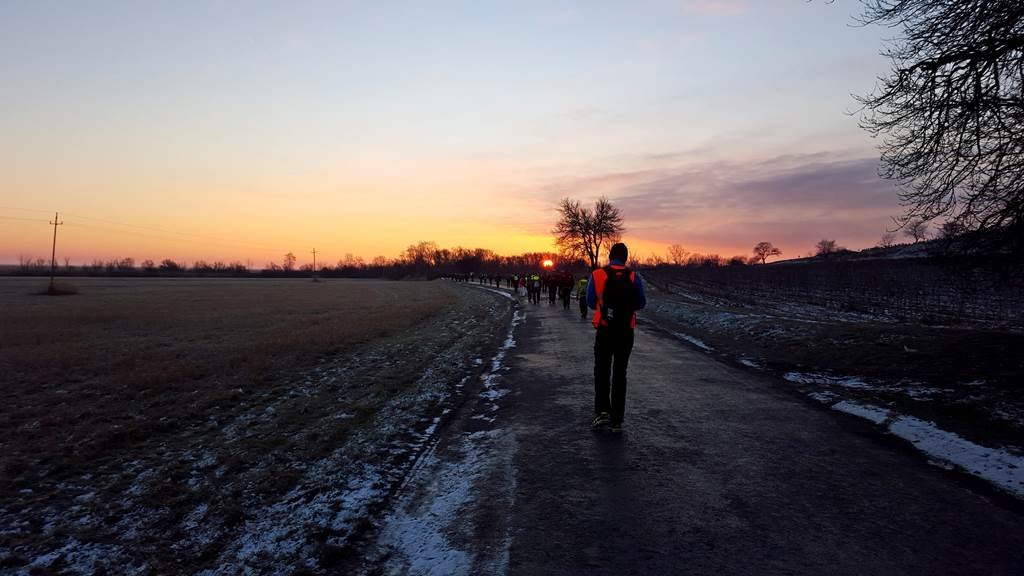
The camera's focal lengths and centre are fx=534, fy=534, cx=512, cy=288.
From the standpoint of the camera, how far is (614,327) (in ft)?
19.8

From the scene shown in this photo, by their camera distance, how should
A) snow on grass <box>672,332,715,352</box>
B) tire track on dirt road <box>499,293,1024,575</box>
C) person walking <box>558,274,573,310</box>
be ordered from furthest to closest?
person walking <box>558,274,573,310</box>, snow on grass <box>672,332,715,352</box>, tire track on dirt road <box>499,293,1024,575</box>

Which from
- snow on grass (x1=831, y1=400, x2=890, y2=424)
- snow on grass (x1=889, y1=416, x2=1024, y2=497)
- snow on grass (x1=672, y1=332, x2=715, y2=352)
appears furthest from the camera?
snow on grass (x1=672, y1=332, x2=715, y2=352)

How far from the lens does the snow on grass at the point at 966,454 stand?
452 cm

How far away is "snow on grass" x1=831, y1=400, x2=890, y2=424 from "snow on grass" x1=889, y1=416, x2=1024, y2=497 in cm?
20

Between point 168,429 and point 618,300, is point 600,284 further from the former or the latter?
point 168,429

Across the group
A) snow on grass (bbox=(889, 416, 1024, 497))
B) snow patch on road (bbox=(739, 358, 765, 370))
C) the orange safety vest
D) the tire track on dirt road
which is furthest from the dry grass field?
snow patch on road (bbox=(739, 358, 765, 370))

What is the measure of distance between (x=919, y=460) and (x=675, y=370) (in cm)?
472

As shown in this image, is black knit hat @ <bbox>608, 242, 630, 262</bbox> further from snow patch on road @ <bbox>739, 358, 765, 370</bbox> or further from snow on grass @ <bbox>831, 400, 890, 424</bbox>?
snow patch on road @ <bbox>739, 358, 765, 370</bbox>

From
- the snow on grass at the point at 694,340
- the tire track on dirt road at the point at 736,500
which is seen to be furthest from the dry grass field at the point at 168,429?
the snow on grass at the point at 694,340

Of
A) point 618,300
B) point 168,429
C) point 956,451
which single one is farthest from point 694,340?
point 168,429

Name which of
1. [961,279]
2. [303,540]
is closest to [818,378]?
[961,279]

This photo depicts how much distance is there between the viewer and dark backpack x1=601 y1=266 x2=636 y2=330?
6.00 m

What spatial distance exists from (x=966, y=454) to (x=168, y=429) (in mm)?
9285

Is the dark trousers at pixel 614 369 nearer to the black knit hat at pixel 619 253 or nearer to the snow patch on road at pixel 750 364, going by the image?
the black knit hat at pixel 619 253
